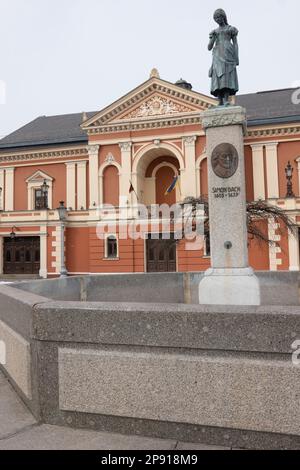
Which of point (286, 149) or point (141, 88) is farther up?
point (141, 88)

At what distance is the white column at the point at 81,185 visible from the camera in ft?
112

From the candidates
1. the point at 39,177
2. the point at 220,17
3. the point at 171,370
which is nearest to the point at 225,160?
the point at 220,17

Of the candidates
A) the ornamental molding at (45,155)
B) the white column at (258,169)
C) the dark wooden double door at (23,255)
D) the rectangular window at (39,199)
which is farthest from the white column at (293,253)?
the rectangular window at (39,199)

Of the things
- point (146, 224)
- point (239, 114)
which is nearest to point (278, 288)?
point (239, 114)

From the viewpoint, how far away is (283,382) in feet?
8.96

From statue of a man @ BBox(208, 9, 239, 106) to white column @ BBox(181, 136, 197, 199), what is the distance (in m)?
21.0

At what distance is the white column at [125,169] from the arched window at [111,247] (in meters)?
3.29

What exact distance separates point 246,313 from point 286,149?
29458 mm

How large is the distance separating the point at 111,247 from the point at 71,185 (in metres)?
7.26

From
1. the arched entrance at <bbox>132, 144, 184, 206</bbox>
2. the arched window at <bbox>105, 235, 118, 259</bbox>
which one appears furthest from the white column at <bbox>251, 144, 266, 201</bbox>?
the arched window at <bbox>105, 235, 118, 259</bbox>

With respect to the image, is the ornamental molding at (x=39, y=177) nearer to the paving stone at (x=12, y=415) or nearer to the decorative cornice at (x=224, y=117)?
the decorative cornice at (x=224, y=117)
